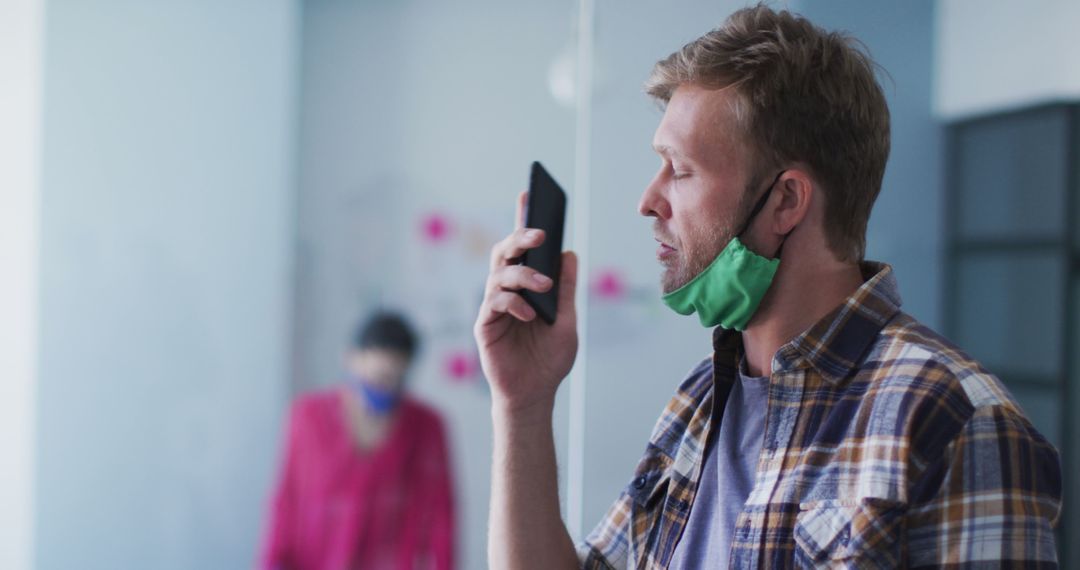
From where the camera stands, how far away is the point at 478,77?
221cm

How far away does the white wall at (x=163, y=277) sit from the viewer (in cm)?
231

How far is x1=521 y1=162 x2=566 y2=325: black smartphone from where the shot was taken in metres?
0.86

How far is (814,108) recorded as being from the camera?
30.2 inches

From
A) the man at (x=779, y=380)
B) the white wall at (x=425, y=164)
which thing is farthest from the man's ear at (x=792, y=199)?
the white wall at (x=425, y=164)

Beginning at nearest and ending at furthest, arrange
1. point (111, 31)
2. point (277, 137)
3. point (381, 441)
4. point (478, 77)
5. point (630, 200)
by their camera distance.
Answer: point (630, 200) → point (381, 441) → point (478, 77) → point (111, 31) → point (277, 137)

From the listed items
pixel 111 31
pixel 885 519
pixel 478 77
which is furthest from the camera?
pixel 111 31

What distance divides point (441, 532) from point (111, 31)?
1562 mm

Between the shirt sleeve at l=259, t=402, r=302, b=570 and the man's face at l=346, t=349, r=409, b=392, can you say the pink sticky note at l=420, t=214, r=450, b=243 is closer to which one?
the man's face at l=346, t=349, r=409, b=392

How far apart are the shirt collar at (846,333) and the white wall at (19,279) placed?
2151 mm

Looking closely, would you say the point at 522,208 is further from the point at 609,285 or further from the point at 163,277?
the point at 163,277

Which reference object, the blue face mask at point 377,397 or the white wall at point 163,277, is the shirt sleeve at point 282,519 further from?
the white wall at point 163,277

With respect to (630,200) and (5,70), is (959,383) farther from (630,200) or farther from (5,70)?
(5,70)

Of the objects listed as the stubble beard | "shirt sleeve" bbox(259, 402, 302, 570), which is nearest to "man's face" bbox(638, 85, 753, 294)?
the stubble beard

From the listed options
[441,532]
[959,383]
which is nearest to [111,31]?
[441,532]
